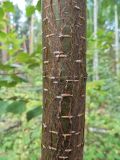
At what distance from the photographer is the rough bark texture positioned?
617 millimetres

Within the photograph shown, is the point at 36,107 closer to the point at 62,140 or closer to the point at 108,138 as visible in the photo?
the point at 62,140

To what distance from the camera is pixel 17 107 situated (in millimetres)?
965

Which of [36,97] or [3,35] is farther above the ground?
[3,35]

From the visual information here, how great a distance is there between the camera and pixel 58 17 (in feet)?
2.02

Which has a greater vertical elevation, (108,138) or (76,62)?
(76,62)

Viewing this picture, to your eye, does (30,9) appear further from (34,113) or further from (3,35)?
(34,113)

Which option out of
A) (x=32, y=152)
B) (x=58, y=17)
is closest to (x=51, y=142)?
(x=58, y=17)

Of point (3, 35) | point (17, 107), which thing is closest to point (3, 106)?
point (17, 107)

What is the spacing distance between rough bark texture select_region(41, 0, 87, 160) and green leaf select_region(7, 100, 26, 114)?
322 mm

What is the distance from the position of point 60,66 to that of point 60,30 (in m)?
0.07

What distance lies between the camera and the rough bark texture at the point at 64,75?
24.3 inches

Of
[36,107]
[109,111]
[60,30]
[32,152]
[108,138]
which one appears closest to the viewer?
[60,30]

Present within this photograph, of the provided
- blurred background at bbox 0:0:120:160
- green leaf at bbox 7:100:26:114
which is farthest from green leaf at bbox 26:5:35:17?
green leaf at bbox 7:100:26:114

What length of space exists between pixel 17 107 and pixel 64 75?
1.28 ft
